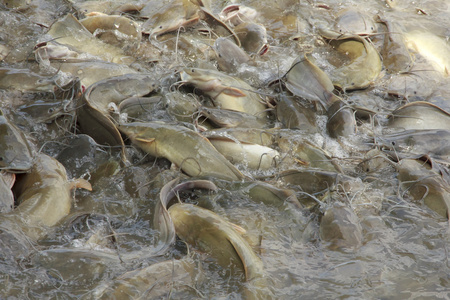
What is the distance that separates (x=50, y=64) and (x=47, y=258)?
2.23 meters

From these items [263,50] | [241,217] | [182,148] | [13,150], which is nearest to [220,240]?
[241,217]

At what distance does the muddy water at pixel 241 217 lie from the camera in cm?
228

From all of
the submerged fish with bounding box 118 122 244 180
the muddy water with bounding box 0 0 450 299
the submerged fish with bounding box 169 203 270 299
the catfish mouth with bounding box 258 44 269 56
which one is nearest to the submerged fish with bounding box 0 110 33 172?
the muddy water with bounding box 0 0 450 299

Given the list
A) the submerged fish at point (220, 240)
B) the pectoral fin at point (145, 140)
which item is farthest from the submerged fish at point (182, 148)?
the submerged fish at point (220, 240)

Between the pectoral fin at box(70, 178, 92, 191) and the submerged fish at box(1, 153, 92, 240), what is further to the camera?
the pectoral fin at box(70, 178, 92, 191)

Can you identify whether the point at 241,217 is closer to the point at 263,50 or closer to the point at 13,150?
the point at 13,150

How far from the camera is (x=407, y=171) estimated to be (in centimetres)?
320

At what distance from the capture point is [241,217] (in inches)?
110

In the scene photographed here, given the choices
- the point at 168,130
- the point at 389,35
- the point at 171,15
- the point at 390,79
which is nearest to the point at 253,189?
the point at 168,130

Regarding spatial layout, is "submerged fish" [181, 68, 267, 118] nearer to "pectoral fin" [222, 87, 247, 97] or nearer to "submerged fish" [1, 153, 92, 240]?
"pectoral fin" [222, 87, 247, 97]

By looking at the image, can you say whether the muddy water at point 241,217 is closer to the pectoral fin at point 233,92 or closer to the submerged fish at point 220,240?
the submerged fish at point 220,240

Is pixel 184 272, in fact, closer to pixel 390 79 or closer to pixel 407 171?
pixel 407 171

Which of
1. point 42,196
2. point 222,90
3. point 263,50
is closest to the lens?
point 42,196

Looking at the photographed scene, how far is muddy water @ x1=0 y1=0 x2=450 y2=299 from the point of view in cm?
228
